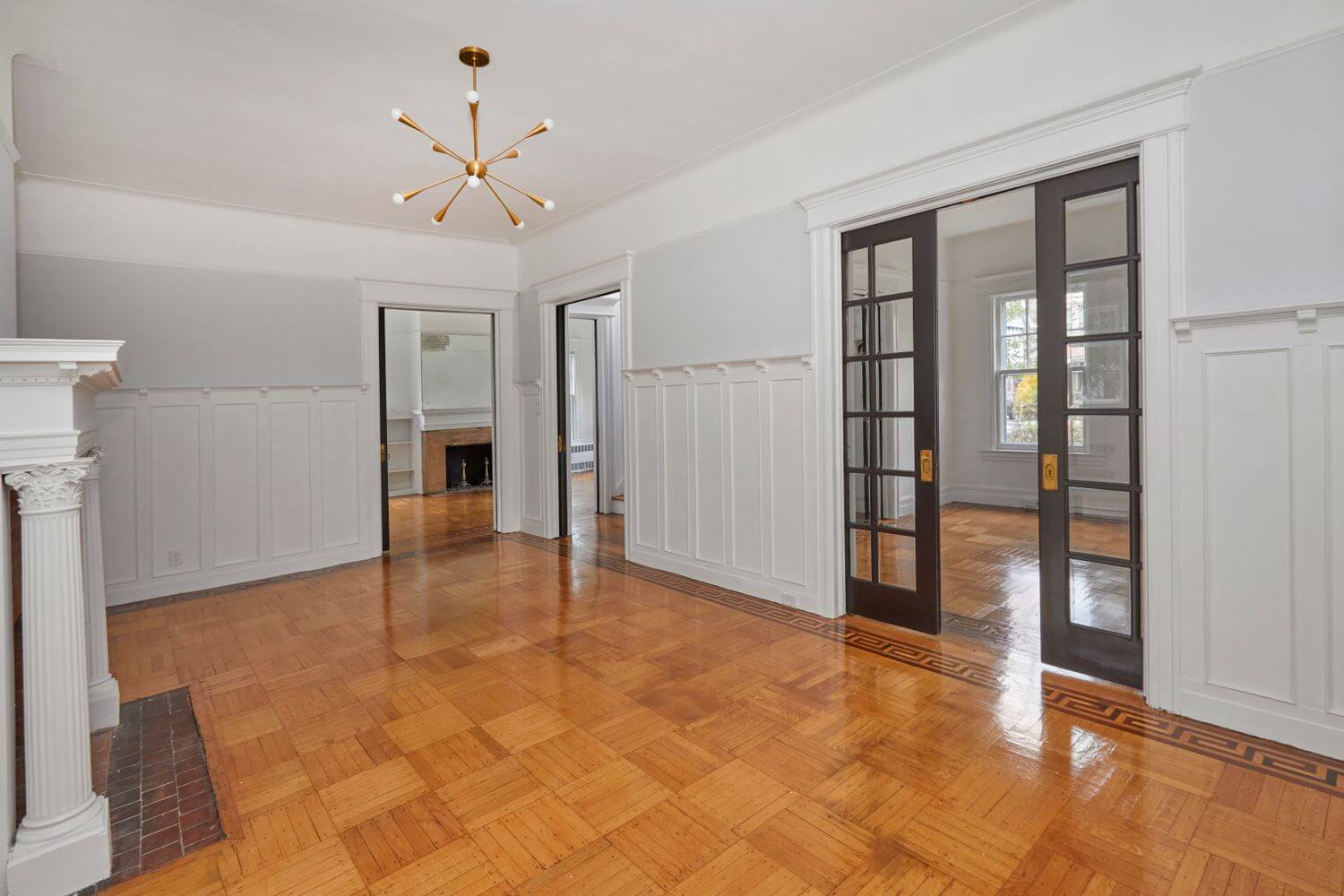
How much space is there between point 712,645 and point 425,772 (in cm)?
162

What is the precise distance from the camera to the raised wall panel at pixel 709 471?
4609mm

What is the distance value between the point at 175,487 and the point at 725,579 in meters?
4.07

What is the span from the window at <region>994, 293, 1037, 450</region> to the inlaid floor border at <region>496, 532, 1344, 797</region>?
183 inches

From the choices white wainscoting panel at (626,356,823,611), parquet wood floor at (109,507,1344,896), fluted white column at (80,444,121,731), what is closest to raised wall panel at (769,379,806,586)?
white wainscoting panel at (626,356,823,611)

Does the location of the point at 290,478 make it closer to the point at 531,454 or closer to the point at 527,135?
the point at 531,454

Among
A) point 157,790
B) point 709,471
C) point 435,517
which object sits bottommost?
point 157,790


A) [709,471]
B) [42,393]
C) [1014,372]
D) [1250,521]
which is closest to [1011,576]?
[709,471]

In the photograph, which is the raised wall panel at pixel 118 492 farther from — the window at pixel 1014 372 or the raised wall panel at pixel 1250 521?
the window at pixel 1014 372

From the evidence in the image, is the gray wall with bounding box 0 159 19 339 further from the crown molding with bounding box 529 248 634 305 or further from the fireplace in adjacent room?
the fireplace in adjacent room

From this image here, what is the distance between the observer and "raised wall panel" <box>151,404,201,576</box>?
4852 mm

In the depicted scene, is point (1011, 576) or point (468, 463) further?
point (468, 463)

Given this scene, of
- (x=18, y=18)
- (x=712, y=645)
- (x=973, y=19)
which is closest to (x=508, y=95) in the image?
(x=18, y=18)

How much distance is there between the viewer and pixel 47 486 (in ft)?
5.96

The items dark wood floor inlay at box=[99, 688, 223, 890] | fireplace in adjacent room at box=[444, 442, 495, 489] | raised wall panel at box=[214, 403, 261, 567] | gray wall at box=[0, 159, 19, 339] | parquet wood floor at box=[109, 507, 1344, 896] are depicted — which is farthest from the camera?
fireplace in adjacent room at box=[444, 442, 495, 489]
